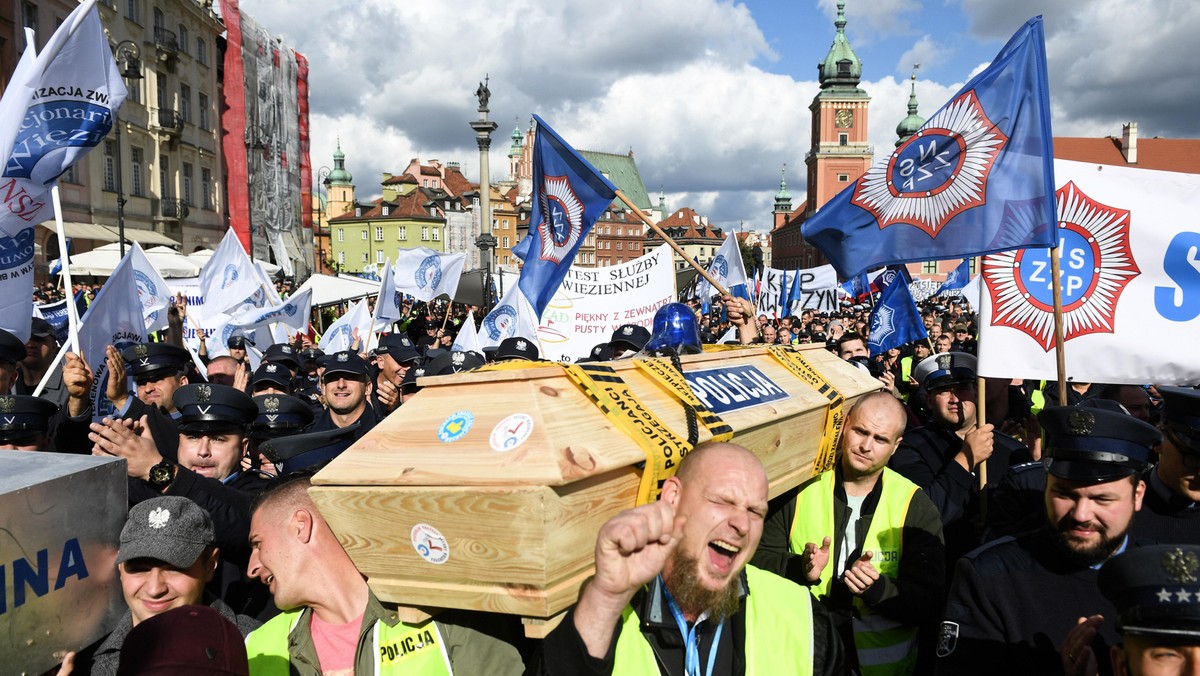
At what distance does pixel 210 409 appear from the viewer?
150 inches

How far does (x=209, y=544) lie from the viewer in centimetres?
275

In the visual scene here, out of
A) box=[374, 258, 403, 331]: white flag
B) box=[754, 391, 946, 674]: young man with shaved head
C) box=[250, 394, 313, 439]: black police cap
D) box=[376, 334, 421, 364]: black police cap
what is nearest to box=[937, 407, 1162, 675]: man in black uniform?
box=[754, 391, 946, 674]: young man with shaved head

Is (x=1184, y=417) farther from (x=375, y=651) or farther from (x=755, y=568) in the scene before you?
(x=375, y=651)

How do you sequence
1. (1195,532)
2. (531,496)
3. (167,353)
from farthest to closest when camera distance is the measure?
(167,353) → (1195,532) → (531,496)

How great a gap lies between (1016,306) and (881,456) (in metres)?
1.78

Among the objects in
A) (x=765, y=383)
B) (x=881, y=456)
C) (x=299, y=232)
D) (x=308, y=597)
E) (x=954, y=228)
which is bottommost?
(x=308, y=597)

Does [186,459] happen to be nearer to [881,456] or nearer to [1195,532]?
[881,456]

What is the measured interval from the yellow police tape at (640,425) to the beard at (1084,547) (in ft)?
4.06

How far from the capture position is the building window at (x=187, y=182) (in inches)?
1625

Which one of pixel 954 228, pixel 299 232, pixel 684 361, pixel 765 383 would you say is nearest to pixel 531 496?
pixel 684 361

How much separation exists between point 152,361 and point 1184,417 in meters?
5.69

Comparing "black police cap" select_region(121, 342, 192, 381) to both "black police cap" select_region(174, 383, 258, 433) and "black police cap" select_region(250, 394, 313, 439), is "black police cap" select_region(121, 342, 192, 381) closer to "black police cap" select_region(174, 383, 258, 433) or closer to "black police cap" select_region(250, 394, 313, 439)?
"black police cap" select_region(250, 394, 313, 439)

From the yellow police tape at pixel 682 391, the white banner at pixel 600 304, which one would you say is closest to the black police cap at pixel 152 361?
the yellow police tape at pixel 682 391

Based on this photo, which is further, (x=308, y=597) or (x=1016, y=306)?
(x=1016, y=306)
